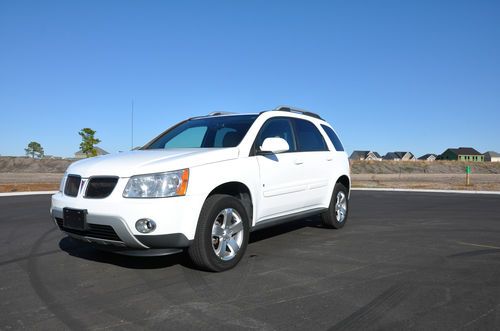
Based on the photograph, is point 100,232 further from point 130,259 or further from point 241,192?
point 241,192

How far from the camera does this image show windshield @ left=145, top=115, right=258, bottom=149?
5258 mm

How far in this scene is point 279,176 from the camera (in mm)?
5324

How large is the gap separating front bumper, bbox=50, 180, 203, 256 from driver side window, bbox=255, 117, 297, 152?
1511 mm

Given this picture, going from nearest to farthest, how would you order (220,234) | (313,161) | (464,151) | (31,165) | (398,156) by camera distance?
(220,234), (313,161), (31,165), (464,151), (398,156)

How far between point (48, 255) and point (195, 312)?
9.56ft

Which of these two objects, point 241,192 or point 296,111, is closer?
point 241,192

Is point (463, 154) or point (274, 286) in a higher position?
point (463, 154)

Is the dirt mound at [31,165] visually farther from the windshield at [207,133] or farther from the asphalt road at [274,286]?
the asphalt road at [274,286]

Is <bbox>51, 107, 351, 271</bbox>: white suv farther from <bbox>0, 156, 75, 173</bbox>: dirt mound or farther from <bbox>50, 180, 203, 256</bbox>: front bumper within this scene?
<bbox>0, 156, 75, 173</bbox>: dirt mound

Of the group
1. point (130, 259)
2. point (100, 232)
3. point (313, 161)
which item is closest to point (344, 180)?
point (313, 161)

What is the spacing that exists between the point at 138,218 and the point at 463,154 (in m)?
129

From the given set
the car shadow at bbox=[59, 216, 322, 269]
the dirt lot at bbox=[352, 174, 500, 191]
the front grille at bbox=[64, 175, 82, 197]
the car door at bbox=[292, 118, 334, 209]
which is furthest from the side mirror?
the dirt lot at bbox=[352, 174, 500, 191]

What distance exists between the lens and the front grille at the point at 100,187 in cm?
406

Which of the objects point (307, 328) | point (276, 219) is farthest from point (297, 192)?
point (307, 328)
